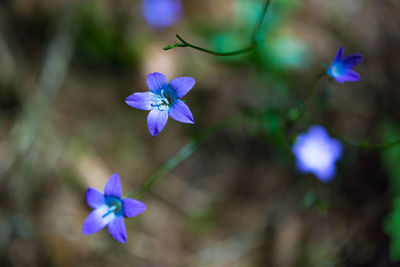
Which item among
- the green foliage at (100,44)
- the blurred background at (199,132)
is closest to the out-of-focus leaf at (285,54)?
the blurred background at (199,132)

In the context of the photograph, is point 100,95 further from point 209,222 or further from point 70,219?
point 209,222

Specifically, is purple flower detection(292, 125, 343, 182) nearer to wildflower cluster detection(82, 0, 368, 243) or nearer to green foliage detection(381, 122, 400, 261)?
green foliage detection(381, 122, 400, 261)

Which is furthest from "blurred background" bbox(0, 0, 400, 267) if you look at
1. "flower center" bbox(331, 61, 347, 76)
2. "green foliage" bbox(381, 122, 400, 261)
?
"flower center" bbox(331, 61, 347, 76)

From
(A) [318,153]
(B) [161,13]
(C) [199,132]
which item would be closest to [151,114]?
(C) [199,132]

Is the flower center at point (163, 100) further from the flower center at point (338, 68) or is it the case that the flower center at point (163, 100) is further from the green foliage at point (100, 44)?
the green foliage at point (100, 44)

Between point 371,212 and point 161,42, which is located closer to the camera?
point 371,212

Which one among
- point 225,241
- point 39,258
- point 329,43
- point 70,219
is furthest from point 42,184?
point 329,43

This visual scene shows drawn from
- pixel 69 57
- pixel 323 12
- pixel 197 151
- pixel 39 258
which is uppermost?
pixel 323 12
